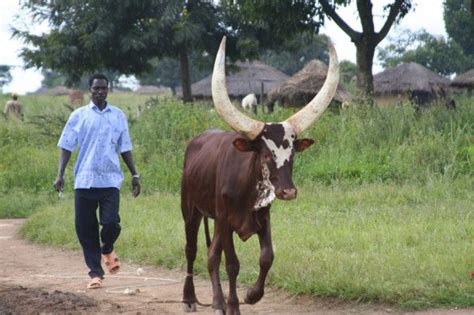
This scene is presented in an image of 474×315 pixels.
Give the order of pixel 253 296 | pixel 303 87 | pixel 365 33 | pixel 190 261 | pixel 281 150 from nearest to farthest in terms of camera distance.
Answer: pixel 281 150
pixel 253 296
pixel 190 261
pixel 365 33
pixel 303 87

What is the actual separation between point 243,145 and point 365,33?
13.8 m

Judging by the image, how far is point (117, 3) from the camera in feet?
87.9

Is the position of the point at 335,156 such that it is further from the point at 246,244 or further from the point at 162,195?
→ the point at 246,244

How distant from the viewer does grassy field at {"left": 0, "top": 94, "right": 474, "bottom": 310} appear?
26.3 feet

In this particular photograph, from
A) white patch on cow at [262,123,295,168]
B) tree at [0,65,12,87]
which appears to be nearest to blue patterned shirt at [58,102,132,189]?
white patch on cow at [262,123,295,168]

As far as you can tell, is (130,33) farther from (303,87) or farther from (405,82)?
(405,82)

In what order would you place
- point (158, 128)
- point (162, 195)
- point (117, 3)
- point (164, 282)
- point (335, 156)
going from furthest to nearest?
point (117, 3)
point (158, 128)
point (335, 156)
point (162, 195)
point (164, 282)

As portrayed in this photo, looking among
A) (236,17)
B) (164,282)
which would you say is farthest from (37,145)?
(164,282)

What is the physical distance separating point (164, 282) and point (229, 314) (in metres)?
2.23

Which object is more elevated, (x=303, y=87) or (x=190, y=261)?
(x=303, y=87)

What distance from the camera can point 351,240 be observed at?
9664 mm

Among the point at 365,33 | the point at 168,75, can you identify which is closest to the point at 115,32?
the point at 365,33

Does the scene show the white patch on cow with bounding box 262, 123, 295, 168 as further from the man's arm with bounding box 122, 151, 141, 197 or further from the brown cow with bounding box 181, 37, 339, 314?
the man's arm with bounding box 122, 151, 141, 197

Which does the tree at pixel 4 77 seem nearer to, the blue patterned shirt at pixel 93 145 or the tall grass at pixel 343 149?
the tall grass at pixel 343 149
